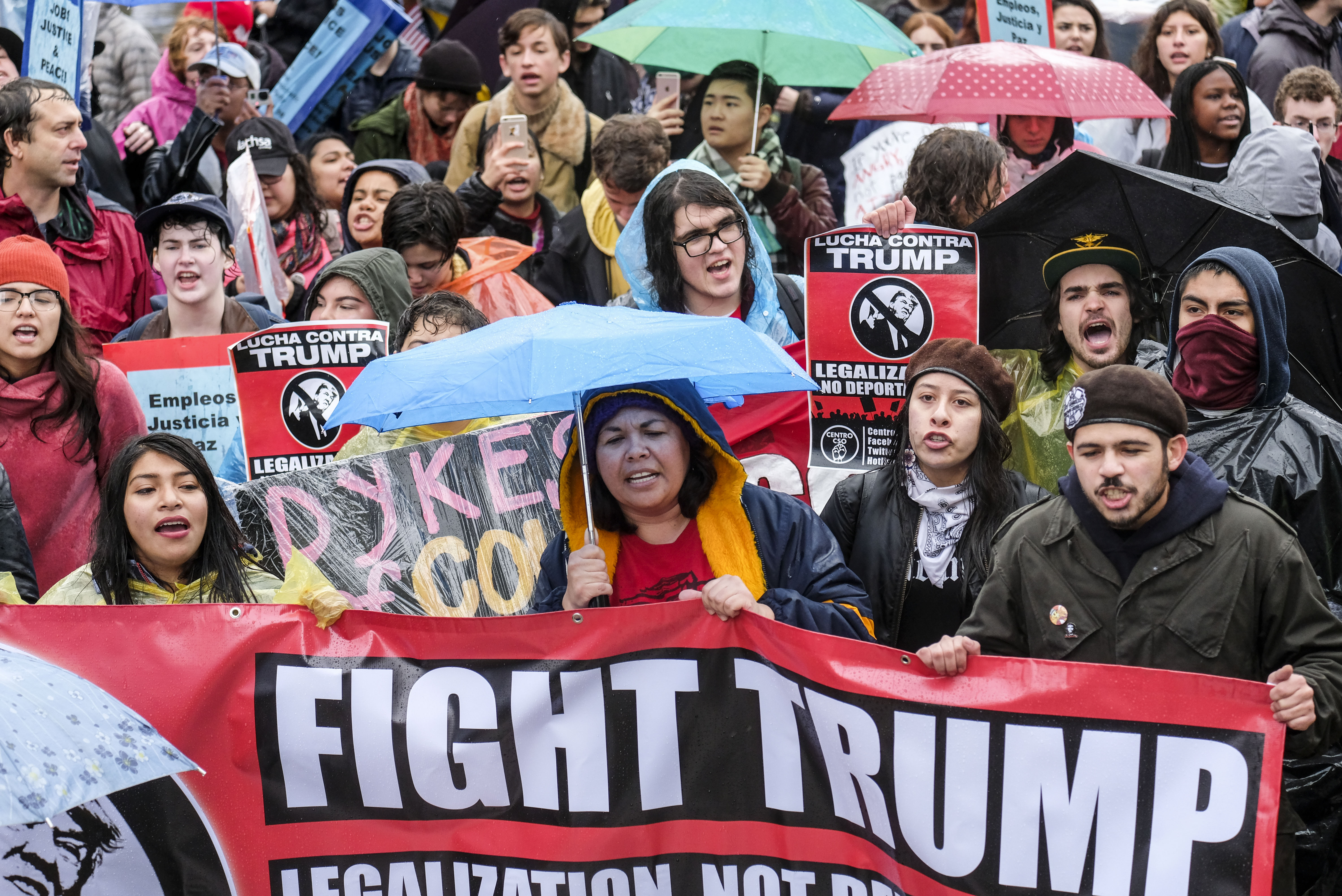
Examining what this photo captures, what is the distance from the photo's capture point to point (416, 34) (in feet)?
31.9

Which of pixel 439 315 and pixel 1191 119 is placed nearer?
pixel 439 315

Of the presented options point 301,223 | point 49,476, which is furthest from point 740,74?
point 49,476

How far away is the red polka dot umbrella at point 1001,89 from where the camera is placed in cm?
629

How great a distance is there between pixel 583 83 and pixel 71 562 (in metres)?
4.83

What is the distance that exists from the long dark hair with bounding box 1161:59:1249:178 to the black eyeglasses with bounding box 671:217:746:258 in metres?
2.75

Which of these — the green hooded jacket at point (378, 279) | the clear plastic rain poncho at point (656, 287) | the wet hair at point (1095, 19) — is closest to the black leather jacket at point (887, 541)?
the clear plastic rain poncho at point (656, 287)

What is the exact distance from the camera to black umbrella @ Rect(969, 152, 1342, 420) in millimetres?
4770

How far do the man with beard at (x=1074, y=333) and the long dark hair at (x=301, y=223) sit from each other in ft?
12.0

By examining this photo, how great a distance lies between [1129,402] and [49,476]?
3.41 metres

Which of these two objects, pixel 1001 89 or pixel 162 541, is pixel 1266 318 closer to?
pixel 1001 89

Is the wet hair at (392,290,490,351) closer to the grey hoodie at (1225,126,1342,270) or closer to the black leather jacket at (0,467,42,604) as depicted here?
the black leather jacket at (0,467,42,604)

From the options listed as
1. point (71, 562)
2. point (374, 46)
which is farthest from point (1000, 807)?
point (374, 46)

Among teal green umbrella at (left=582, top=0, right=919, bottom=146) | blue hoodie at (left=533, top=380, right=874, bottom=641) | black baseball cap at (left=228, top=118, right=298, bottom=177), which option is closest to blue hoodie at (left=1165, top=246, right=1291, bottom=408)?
blue hoodie at (left=533, top=380, right=874, bottom=641)

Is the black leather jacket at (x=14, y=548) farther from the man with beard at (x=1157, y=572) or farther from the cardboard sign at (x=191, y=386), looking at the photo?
the man with beard at (x=1157, y=572)
